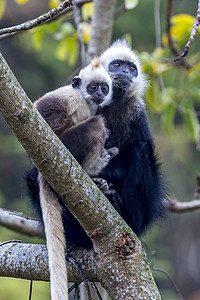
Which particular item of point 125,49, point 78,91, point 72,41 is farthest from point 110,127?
point 72,41

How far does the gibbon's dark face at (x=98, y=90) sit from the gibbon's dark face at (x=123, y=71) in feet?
0.59

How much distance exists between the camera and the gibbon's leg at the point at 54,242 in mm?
2596

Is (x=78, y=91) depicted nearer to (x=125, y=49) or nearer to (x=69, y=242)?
(x=125, y=49)

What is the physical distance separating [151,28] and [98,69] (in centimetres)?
1258

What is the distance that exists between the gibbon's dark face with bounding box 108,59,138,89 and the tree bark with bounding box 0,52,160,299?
1.49m

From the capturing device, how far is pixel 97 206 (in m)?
2.64

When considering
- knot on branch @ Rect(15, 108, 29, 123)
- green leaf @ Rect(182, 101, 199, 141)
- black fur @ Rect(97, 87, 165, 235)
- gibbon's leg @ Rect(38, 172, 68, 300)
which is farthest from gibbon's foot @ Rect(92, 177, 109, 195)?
green leaf @ Rect(182, 101, 199, 141)

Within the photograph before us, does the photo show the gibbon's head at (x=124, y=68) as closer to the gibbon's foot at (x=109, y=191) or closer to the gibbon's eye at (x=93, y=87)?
the gibbon's eye at (x=93, y=87)

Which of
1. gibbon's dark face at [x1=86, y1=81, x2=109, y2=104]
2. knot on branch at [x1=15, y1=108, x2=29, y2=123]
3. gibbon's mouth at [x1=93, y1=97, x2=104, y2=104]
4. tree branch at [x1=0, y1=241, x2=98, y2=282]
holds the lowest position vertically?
tree branch at [x1=0, y1=241, x2=98, y2=282]

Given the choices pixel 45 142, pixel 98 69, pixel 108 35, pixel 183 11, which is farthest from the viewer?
pixel 183 11

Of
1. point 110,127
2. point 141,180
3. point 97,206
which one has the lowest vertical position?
point 97,206

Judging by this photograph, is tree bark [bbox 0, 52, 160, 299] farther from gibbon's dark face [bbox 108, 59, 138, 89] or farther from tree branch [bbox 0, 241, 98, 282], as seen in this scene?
gibbon's dark face [bbox 108, 59, 138, 89]

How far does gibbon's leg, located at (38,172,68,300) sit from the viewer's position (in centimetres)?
260

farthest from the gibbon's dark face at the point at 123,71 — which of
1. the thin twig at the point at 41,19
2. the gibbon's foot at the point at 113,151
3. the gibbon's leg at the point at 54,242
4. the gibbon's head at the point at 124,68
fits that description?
the thin twig at the point at 41,19
